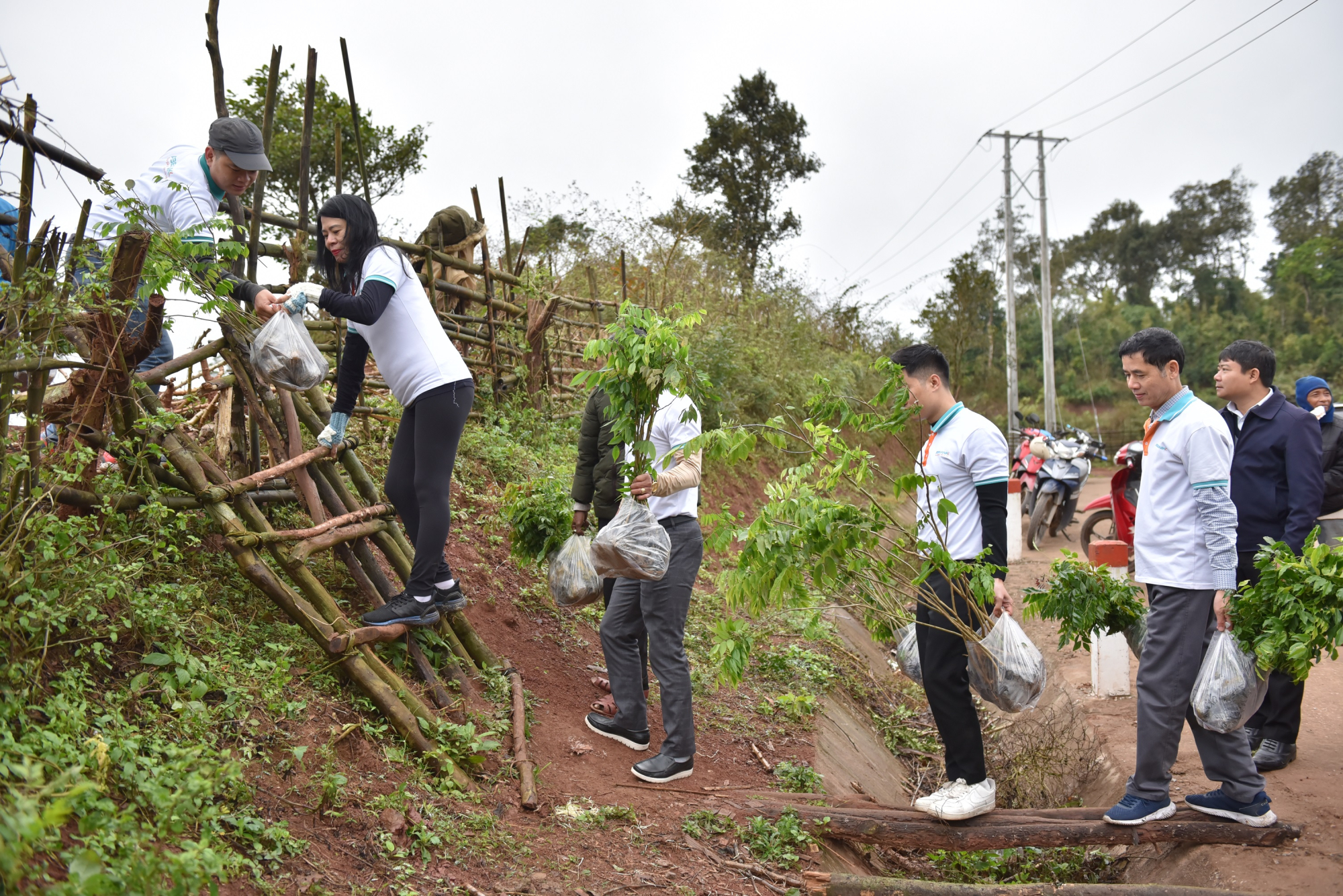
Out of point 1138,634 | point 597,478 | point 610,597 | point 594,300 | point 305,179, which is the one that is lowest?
point 1138,634

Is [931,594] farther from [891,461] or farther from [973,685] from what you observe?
[891,461]

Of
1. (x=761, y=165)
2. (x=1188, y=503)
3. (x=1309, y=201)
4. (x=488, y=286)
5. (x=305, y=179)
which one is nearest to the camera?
(x=1188, y=503)

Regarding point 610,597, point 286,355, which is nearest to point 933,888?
point 610,597

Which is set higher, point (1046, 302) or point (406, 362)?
point (1046, 302)

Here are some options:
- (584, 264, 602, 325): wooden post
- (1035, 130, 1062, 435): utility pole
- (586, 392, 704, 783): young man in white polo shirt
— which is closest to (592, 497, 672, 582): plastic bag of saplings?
(586, 392, 704, 783): young man in white polo shirt

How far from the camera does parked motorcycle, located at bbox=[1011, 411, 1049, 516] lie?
38.3 ft

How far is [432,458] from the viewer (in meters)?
3.71

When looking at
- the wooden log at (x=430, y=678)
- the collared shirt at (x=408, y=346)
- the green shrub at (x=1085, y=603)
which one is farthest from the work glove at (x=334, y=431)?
the green shrub at (x=1085, y=603)

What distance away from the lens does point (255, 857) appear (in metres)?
2.52

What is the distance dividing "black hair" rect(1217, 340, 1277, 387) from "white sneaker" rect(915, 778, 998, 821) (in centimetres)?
235

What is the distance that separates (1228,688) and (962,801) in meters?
1.04

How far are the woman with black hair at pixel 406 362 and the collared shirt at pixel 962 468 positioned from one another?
1903mm

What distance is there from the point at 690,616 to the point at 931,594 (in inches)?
119

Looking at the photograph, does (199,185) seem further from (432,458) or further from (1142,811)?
(1142,811)
